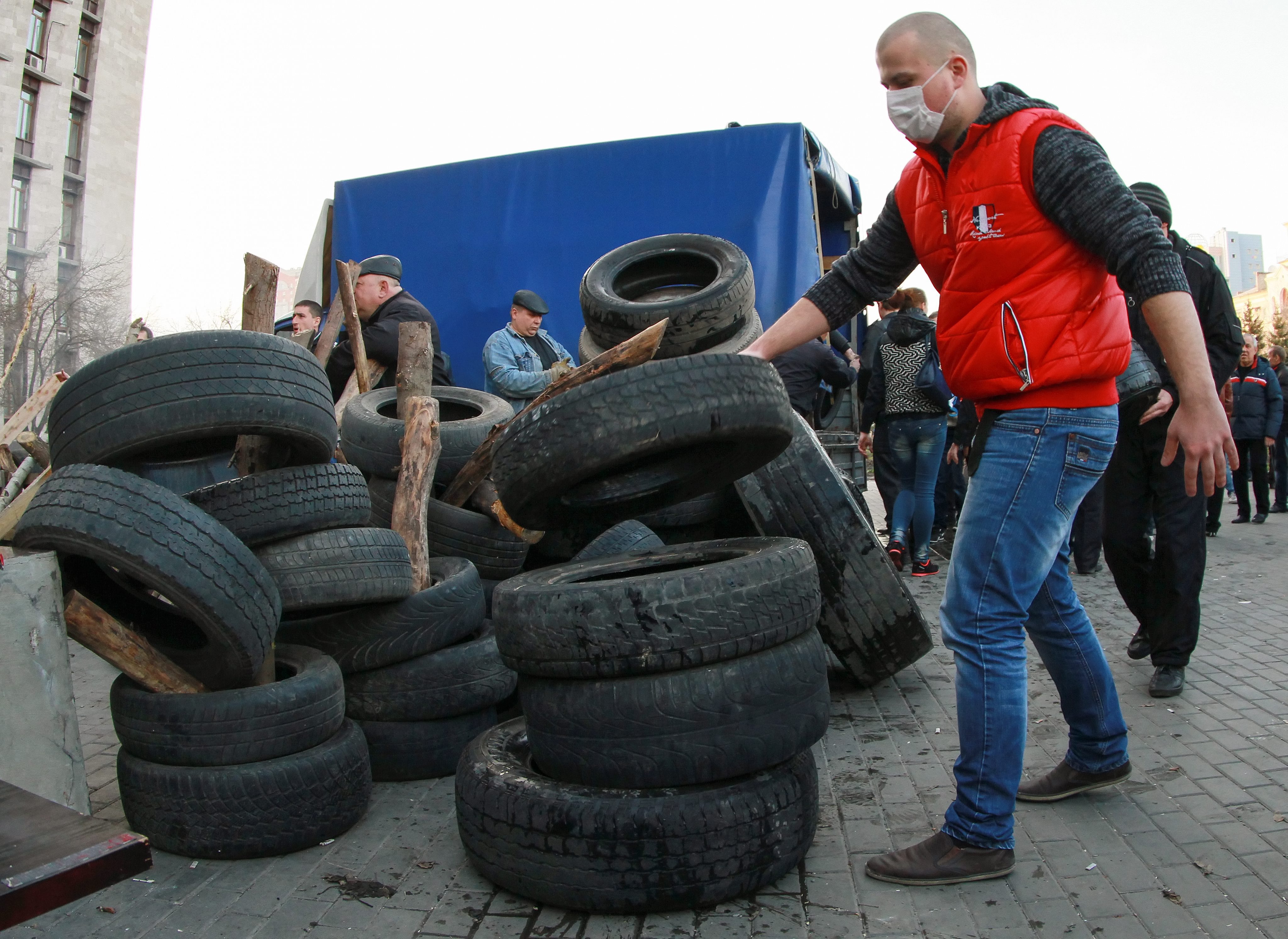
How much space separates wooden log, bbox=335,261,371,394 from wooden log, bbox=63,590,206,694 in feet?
11.3

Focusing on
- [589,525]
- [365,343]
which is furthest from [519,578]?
[365,343]

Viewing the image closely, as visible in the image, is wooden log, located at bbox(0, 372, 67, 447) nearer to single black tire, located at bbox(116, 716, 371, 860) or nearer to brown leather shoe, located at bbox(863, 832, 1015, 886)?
single black tire, located at bbox(116, 716, 371, 860)

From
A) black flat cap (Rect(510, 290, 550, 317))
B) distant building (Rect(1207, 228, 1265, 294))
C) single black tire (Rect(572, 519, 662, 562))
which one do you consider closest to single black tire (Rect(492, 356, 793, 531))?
single black tire (Rect(572, 519, 662, 562))

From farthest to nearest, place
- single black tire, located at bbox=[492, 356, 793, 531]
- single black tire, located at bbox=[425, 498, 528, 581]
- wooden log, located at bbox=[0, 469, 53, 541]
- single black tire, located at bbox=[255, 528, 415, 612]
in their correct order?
single black tire, located at bbox=[425, 498, 528, 581] → wooden log, located at bbox=[0, 469, 53, 541] → single black tire, located at bbox=[255, 528, 415, 612] → single black tire, located at bbox=[492, 356, 793, 531]

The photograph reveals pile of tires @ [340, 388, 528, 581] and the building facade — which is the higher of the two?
the building facade

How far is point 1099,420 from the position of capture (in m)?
2.62

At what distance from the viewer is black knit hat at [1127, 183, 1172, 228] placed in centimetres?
445

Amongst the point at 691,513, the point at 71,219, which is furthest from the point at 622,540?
the point at 71,219

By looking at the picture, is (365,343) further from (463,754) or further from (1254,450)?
(1254,450)

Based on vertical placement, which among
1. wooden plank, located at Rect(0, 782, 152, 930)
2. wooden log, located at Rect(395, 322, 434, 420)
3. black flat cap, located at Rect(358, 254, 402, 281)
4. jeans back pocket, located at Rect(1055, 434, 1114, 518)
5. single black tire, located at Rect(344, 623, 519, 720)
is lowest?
single black tire, located at Rect(344, 623, 519, 720)

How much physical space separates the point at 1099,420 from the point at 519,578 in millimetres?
1827

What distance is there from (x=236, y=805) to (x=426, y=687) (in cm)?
83

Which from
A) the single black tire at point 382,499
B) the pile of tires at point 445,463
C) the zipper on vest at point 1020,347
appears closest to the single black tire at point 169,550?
the pile of tires at point 445,463

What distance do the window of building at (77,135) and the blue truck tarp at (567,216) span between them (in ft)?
129
